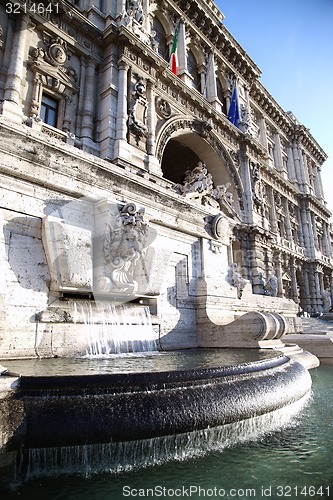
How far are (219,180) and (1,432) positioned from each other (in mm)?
20023

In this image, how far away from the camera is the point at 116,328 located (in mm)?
4344

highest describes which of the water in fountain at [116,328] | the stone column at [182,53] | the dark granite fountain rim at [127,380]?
the stone column at [182,53]

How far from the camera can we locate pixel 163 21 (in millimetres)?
18891

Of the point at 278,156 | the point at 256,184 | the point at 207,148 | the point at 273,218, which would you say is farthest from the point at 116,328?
the point at 278,156

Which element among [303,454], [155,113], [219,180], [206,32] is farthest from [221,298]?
[206,32]

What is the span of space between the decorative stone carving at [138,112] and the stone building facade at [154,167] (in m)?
0.07

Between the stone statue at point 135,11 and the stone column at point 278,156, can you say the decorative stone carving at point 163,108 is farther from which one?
the stone column at point 278,156

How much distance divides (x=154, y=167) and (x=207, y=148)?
280 inches

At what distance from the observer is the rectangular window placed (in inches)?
487

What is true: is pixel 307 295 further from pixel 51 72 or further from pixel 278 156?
pixel 51 72

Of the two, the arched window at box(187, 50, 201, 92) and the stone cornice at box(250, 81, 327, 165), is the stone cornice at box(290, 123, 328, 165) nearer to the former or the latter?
the stone cornice at box(250, 81, 327, 165)

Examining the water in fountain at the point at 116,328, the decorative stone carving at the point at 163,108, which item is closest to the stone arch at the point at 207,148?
the decorative stone carving at the point at 163,108

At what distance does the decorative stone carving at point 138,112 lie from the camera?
1329 centimetres

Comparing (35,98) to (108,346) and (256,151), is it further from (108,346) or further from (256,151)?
(256,151)
